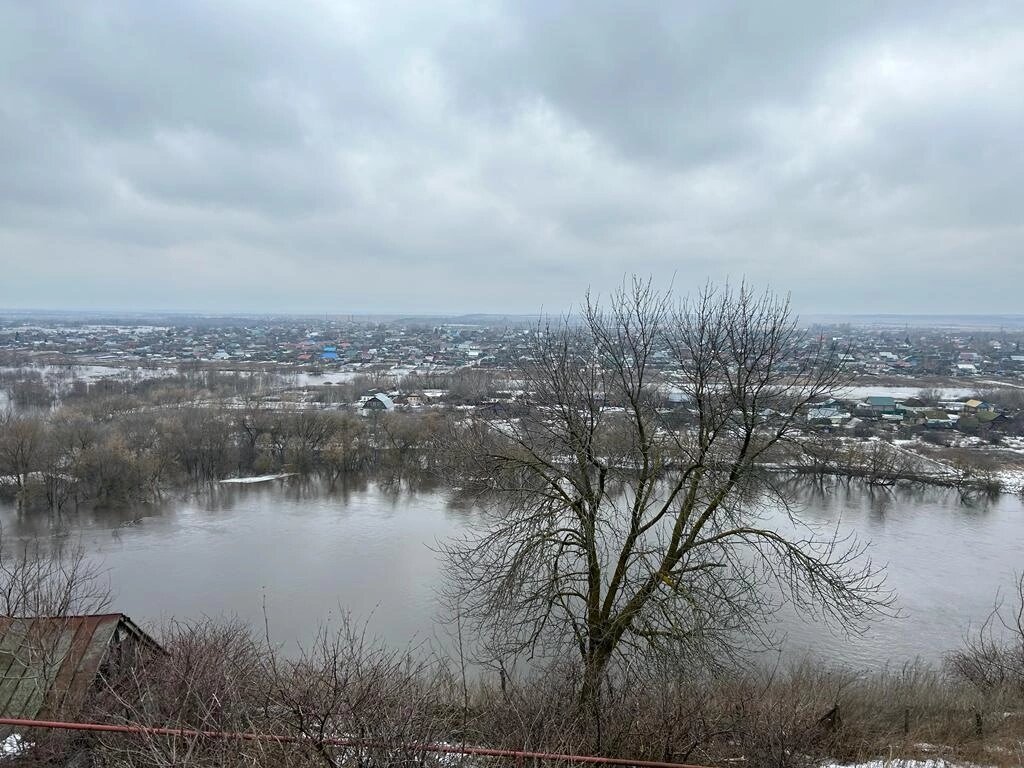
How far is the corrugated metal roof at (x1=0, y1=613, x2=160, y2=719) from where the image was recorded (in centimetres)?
467

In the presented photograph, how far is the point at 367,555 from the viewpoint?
1239cm

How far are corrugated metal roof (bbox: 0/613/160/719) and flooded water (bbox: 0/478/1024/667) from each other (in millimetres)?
3991

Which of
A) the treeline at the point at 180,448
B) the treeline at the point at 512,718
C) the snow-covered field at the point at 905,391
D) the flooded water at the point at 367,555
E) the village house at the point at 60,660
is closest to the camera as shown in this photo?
the treeline at the point at 512,718

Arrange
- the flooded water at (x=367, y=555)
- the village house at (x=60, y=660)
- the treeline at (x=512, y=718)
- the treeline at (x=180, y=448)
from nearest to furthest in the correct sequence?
the treeline at (x=512, y=718)
the village house at (x=60, y=660)
the flooded water at (x=367, y=555)
the treeline at (x=180, y=448)

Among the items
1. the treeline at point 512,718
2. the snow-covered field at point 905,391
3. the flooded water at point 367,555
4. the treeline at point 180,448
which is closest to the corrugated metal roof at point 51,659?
the treeline at point 512,718

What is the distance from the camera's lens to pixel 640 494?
5648 millimetres

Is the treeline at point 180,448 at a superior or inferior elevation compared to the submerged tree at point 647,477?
inferior

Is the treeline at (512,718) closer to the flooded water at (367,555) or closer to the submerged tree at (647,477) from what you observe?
the submerged tree at (647,477)

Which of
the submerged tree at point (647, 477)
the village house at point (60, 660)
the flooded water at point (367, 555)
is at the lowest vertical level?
the flooded water at point (367, 555)

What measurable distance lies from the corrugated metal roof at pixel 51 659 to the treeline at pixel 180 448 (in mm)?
9780

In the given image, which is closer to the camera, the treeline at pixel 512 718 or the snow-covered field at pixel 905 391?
the treeline at pixel 512 718

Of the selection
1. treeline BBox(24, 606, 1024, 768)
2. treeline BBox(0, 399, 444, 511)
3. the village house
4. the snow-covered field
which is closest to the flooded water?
treeline BBox(0, 399, 444, 511)

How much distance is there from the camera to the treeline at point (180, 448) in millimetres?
15867

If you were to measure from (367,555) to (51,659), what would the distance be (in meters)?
7.68
